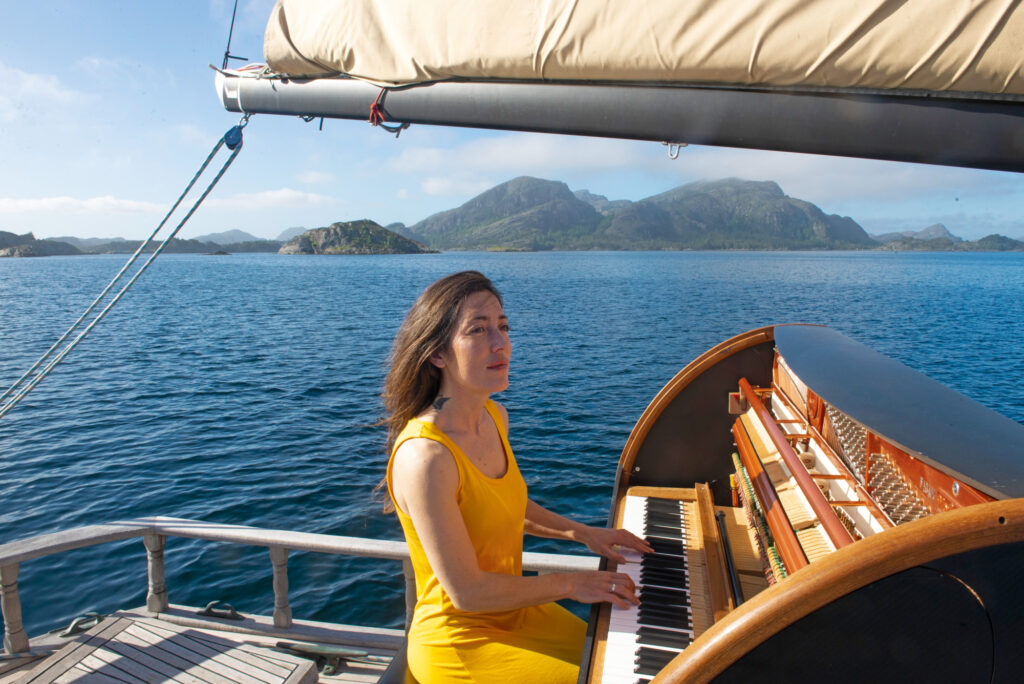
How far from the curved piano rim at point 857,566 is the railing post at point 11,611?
4.68 meters

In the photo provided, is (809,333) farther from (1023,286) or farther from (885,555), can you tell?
(1023,286)

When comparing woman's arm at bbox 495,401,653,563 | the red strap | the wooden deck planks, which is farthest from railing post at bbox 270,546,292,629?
the red strap

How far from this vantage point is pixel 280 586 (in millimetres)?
4707

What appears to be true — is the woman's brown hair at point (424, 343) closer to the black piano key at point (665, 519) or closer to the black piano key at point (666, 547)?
the black piano key at point (666, 547)

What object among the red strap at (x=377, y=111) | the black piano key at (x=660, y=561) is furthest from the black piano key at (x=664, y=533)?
the red strap at (x=377, y=111)

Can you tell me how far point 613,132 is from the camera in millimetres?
1947

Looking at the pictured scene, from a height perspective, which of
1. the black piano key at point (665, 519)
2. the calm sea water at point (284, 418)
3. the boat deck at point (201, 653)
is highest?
the black piano key at point (665, 519)

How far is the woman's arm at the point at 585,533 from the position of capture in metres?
3.06

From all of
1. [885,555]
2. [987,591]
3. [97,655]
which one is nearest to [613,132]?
[885,555]

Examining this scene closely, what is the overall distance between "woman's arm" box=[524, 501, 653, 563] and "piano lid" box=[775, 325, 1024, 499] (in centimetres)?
113

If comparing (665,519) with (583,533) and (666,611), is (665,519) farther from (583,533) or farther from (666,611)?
(666,611)

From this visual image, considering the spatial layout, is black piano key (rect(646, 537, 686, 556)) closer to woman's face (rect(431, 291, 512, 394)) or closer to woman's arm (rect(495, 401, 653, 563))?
woman's arm (rect(495, 401, 653, 563))

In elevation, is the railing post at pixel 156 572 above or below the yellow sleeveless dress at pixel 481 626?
below

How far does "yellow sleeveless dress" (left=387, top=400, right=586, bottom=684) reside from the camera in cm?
240
